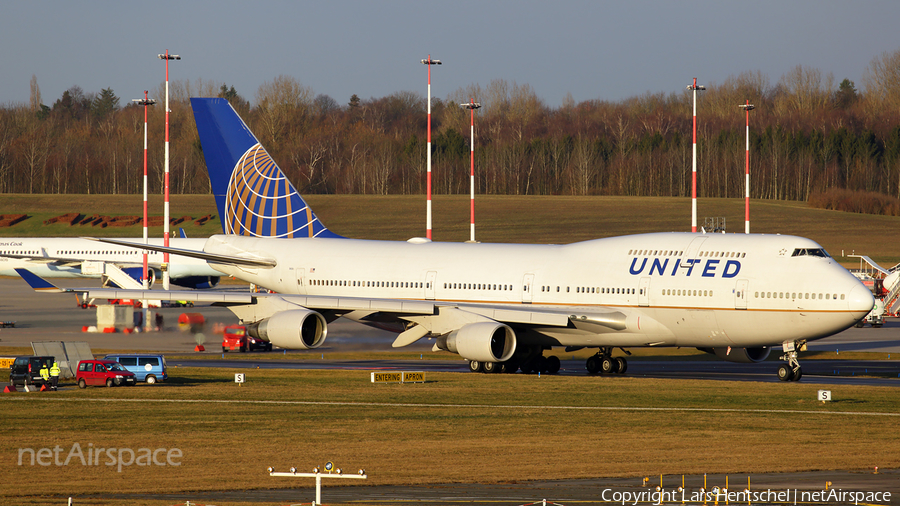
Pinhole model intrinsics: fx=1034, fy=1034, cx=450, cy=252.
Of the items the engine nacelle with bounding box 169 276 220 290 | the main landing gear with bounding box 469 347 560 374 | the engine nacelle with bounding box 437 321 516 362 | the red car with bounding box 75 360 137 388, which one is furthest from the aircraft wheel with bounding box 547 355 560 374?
the engine nacelle with bounding box 169 276 220 290

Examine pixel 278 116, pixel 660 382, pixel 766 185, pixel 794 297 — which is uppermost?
pixel 278 116

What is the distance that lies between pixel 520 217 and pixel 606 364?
303 feet

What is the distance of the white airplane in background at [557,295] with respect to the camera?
1358 inches

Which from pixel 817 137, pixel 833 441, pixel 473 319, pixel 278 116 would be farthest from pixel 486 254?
pixel 278 116

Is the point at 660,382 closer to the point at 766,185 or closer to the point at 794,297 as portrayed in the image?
the point at 794,297

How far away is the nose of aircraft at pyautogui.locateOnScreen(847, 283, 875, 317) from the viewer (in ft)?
108

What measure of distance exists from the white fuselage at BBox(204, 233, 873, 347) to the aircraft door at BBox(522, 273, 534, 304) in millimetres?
38

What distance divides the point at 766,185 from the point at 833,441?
13885 cm

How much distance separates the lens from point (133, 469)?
19.7 m

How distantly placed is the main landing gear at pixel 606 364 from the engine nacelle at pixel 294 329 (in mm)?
10342

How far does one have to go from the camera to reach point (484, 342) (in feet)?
118

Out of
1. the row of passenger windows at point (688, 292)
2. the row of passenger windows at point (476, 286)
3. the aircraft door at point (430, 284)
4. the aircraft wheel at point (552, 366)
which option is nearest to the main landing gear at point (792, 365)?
the row of passenger windows at point (688, 292)

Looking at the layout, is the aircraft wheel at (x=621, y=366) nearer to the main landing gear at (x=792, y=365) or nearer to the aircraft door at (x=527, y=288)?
the aircraft door at (x=527, y=288)

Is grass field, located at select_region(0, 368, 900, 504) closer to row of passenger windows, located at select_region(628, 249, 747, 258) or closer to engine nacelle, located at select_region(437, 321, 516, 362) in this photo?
engine nacelle, located at select_region(437, 321, 516, 362)
